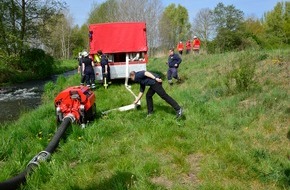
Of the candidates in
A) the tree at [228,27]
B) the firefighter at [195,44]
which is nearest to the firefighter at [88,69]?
the firefighter at [195,44]

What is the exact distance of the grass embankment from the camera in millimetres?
5582

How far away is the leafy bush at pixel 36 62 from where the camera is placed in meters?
31.8

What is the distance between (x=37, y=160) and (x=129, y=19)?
5068 centimetres

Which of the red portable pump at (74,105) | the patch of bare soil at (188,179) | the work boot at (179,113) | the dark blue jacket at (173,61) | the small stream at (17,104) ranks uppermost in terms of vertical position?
the dark blue jacket at (173,61)

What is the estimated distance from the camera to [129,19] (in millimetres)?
55375

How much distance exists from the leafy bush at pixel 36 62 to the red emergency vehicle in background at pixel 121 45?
16179mm

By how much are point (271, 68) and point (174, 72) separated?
14.2ft

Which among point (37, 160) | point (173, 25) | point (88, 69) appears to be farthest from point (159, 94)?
point (173, 25)

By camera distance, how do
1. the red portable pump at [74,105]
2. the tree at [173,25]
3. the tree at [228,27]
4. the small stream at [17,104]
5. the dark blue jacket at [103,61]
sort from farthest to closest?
the tree at [173,25]
the tree at [228,27]
the dark blue jacket at [103,61]
the small stream at [17,104]
the red portable pump at [74,105]

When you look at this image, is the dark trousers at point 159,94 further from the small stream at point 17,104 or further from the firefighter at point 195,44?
the firefighter at point 195,44

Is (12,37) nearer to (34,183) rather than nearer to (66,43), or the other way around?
(34,183)

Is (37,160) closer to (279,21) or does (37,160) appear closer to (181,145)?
(181,145)

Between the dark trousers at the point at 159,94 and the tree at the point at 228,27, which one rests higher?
the tree at the point at 228,27

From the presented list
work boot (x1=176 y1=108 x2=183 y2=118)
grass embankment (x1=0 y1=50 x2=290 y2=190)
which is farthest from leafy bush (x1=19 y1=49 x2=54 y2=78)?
work boot (x1=176 y1=108 x2=183 y2=118)
